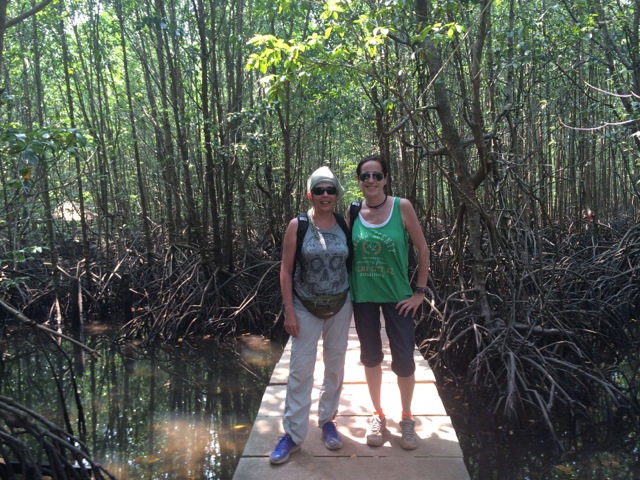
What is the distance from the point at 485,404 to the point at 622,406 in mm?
983

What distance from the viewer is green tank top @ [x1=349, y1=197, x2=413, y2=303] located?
238cm

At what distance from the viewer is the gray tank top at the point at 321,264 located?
2.34 meters

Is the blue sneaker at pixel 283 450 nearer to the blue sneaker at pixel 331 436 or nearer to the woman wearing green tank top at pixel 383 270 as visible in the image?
the blue sneaker at pixel 331 436

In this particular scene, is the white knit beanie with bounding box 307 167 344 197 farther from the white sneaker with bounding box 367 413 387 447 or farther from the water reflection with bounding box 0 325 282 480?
the water reflection with bounding box 0 325 282 480

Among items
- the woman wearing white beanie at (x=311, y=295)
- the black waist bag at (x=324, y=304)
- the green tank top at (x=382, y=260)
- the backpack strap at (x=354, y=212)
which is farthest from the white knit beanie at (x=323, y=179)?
the black waist bag at (x=324, y=304)

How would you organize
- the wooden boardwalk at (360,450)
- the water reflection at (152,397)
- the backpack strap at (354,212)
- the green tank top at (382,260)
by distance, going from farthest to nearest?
the water reflection at (152,397), the backpack strap at (354,212), the green tank top at (382,260), the wooden boardwalk at (360,450)

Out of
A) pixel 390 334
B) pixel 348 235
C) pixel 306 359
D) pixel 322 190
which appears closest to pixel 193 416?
pixel 306 359

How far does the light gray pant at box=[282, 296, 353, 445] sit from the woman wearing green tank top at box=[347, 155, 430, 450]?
11cm

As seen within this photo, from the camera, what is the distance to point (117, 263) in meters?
8.69

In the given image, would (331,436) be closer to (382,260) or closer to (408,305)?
(408,305)

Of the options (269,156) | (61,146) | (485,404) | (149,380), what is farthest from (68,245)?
(485,404)

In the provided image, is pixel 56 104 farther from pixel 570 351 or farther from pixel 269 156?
pixel 570 351

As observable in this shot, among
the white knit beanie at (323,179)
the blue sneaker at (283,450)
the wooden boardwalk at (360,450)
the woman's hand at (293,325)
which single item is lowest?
the wooden boardwalk at (360,450)

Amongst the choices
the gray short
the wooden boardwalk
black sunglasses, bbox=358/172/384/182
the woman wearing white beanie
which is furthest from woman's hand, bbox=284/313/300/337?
black sunglasses, bbox=358/172/384/182
